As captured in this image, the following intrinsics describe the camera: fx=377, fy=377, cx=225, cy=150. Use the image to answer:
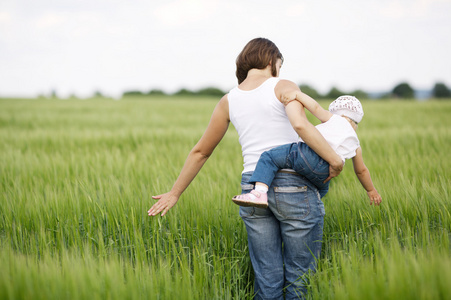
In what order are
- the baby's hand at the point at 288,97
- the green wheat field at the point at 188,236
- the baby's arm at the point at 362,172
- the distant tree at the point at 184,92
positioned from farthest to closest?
the distant tree at the point at 184,92 → the baby's arm at the point at 362,172 → the baby's hand at the point at 288,97 → the green wheat field at the point at 188,236

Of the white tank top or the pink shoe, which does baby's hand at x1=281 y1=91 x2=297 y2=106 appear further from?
the pink shoe

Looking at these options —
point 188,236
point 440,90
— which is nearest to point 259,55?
point 188,236

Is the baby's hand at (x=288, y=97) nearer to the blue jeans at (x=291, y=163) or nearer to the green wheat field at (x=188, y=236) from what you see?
the blue jeans at (x=291, y=163)

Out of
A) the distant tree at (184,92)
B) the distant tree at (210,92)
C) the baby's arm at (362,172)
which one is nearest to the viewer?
the baby's arm at (362,172)

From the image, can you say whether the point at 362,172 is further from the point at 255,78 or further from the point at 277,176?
the point at 255,78

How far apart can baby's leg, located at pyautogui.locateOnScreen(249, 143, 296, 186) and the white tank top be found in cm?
7

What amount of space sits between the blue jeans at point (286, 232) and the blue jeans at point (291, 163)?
0.21ft

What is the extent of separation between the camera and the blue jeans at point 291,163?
1744 millimetres

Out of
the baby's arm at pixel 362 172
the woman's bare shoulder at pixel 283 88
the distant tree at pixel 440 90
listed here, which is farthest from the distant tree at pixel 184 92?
the woman's bare shoulder at pixel 283 88

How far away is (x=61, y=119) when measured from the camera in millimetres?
10773

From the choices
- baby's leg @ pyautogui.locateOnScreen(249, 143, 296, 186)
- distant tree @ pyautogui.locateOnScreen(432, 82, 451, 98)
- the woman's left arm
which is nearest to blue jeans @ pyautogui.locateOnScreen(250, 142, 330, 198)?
baby's leg @ pyautogui.locateOnScreen(249, 143, 296, 186)

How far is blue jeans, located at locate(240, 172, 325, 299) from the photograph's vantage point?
182cm

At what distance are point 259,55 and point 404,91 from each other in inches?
1819

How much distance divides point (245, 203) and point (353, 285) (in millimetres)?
566
